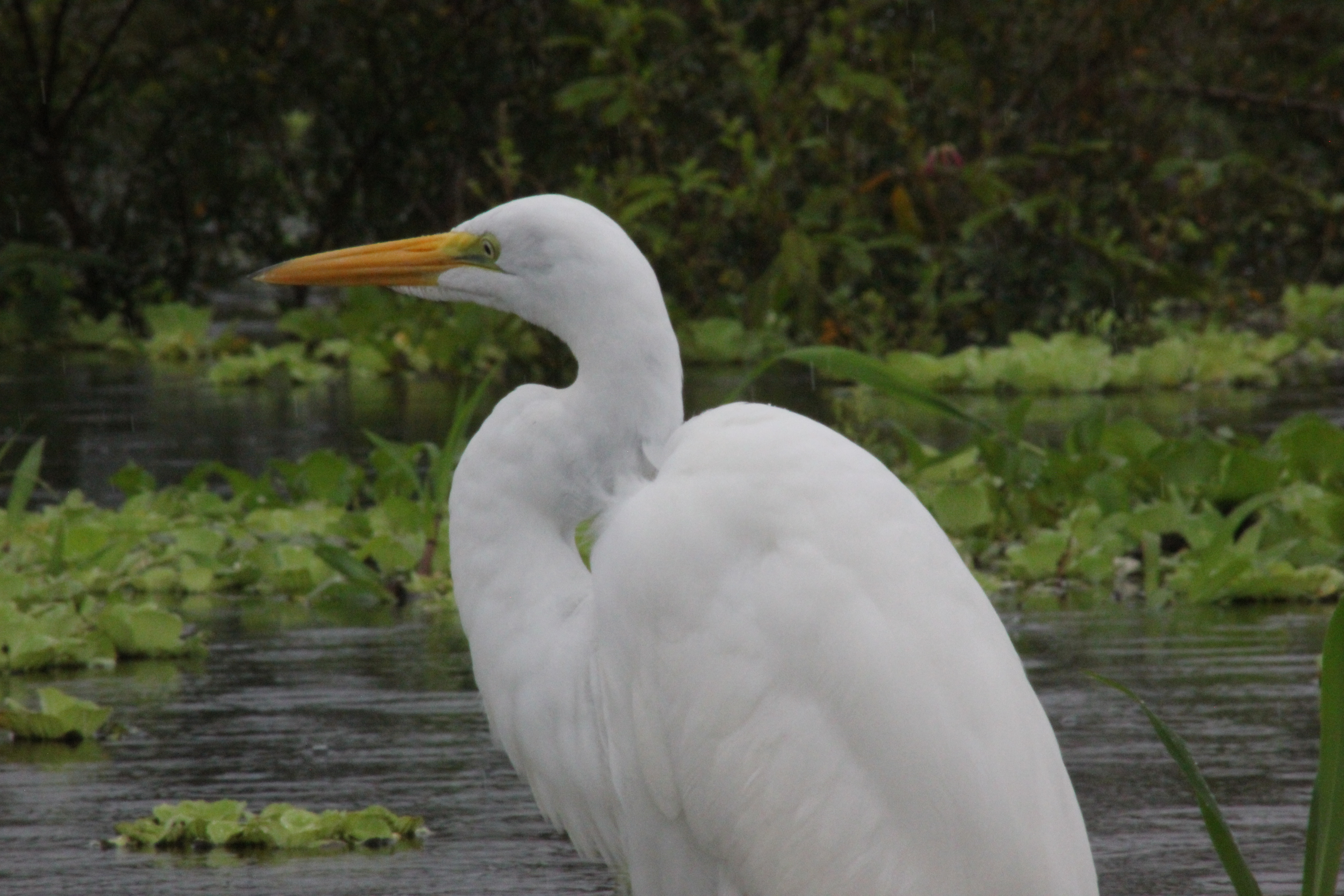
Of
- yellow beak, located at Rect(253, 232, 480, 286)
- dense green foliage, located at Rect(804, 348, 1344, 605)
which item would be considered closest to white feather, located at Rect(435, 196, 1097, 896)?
yellow beak, located at Rect(253, 232, 480, 286)

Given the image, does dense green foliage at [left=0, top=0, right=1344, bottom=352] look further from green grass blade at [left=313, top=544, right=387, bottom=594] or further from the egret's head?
the egret's head

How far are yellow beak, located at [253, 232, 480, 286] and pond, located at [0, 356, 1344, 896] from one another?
876 mm

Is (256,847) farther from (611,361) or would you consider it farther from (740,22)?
(740,22)

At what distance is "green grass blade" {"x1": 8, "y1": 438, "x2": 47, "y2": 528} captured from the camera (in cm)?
493

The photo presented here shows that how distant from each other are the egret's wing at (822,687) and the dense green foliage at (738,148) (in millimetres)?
7452

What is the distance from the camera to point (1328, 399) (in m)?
8.77

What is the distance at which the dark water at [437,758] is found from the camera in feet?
9.50

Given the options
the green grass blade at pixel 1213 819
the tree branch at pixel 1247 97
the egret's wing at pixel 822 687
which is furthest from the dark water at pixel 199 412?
the green grass blade at pixel 1213 819

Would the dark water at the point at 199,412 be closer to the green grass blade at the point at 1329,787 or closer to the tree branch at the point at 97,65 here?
the tree branch at the point at 97,65

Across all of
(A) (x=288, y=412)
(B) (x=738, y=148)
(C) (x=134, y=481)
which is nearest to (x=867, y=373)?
(C) (x=134, y=481)

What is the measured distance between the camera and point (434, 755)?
3.55 m

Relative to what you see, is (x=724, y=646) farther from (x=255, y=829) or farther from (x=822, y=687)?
(x=255, y=829)

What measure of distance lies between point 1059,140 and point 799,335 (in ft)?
6.78

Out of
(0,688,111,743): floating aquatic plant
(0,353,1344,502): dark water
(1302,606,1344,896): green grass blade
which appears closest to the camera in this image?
(1302,606,1344,896): green grass blade
